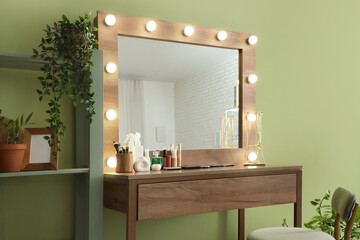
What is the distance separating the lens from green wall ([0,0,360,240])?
2.20 metres

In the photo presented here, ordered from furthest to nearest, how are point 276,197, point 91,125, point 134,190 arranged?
point 276,197 → point 91,125 → point 134,190

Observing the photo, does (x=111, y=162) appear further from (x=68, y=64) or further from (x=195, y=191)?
A: (x=68, y=64)

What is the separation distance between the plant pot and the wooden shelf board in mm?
420

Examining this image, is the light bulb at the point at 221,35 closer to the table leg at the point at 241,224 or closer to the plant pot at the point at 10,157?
the table leg at the point at 241,224

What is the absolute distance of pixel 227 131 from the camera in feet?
9.09

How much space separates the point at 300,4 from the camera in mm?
3322

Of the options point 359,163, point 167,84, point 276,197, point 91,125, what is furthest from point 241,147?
point 359,163

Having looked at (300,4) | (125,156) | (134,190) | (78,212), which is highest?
(300,4)

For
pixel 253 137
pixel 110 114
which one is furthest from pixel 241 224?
pixel 110 114

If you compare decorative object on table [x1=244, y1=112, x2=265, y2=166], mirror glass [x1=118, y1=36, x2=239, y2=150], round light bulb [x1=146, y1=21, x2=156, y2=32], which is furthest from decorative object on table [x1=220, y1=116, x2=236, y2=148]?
round light bulb [x1=146, y1=21, x2=156, y2=32]

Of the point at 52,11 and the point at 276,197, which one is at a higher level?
the point at 52,11

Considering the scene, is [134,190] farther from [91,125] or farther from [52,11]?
[52,11]

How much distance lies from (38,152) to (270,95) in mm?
1813

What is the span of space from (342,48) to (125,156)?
7.67ft
